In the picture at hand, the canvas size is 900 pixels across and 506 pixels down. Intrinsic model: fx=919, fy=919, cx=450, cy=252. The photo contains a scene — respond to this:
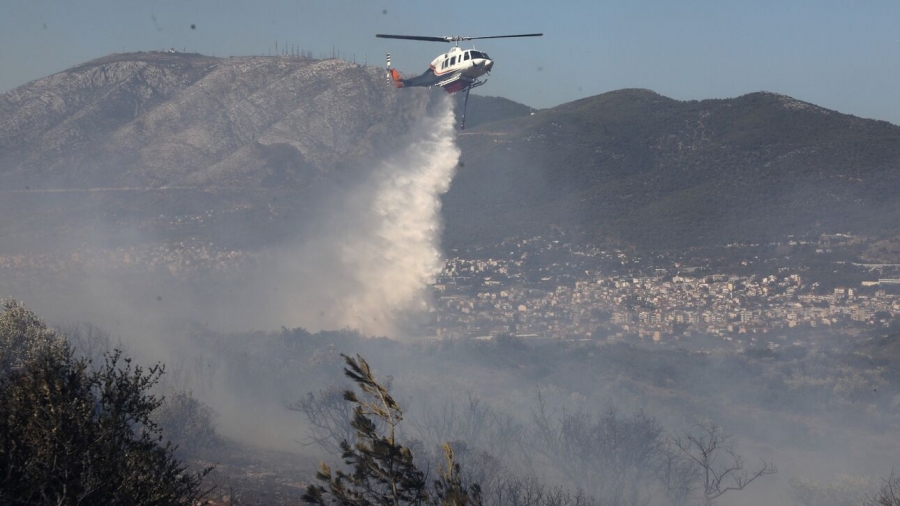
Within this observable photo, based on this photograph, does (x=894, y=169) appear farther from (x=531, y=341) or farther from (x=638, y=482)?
(x=638, y=482)

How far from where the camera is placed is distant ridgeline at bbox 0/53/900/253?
3733 inches

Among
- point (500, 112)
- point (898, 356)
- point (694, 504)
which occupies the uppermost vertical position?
point (500, 112)

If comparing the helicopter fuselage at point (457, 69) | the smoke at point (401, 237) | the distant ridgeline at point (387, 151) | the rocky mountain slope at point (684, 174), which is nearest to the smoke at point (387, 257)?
the smoke at point (401, 237)

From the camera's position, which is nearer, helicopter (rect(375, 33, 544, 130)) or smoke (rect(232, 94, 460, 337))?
helicopter (rect(375, 33, 544, 130))

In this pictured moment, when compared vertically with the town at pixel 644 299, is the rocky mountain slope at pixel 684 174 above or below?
above

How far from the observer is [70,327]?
68.6 meters

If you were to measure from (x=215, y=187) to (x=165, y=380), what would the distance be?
242ft

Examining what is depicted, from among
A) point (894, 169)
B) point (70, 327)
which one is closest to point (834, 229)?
point (894, 169)

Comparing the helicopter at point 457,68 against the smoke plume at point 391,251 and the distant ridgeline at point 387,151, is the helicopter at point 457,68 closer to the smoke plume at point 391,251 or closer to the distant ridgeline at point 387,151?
the smoke plume at point 391,251

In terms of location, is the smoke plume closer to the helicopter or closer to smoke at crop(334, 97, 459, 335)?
smoke at crop(334, 97, 459, 335)

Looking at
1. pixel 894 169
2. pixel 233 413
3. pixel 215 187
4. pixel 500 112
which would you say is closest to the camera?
pixel 233 413

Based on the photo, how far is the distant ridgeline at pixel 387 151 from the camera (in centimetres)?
9481

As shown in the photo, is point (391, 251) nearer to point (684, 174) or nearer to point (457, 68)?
point (457, 68)

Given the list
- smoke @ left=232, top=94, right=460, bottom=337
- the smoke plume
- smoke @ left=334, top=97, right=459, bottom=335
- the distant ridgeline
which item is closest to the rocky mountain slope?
the distant ridgeline
